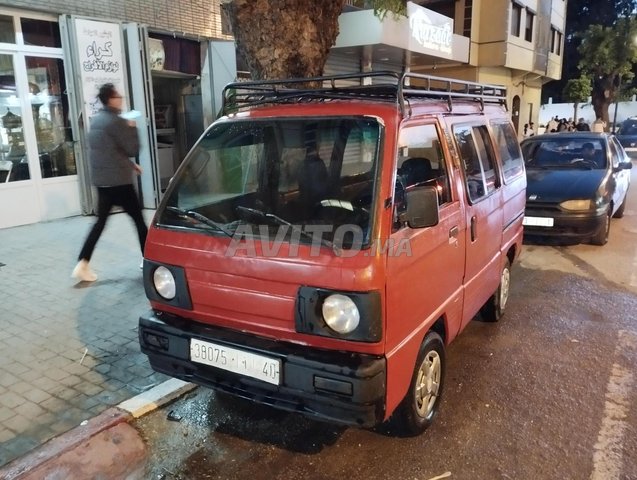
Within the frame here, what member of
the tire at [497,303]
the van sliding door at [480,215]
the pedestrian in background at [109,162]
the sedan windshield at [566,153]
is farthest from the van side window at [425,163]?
the sedan windshield at [566,153]

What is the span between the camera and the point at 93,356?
13.7ft

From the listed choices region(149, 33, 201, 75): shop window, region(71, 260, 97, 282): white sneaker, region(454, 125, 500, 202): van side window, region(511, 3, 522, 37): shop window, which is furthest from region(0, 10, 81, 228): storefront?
region(511, 3, 522, 37): shop window

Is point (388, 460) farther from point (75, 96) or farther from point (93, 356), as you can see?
point (75, 96)

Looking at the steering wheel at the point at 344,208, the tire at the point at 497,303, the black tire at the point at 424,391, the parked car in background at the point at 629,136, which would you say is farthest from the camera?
the parked car in background at the point at 629,136

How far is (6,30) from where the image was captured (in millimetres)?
7648

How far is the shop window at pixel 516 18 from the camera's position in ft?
76.1

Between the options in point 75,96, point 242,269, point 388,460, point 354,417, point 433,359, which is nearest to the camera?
point 354,417

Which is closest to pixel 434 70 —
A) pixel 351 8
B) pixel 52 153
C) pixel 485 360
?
pixel 351 8

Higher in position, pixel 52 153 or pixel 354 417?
Result: pixel 52 153

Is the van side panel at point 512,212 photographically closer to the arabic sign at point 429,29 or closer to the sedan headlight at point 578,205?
the sedan headlight at point 578,205

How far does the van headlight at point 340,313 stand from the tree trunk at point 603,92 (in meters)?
33.2

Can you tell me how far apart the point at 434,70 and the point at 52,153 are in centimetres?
1692

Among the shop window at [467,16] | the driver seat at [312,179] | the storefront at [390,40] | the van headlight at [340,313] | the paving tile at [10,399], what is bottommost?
the paving tile at [10,399]

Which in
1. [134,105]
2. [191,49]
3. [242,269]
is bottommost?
[242,269]
